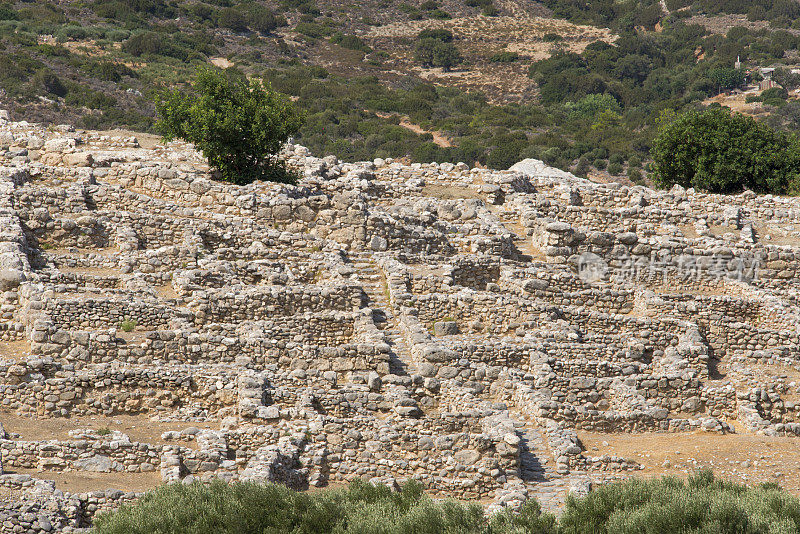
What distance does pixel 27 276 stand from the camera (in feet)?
68.1

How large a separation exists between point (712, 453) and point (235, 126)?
16.7 metres

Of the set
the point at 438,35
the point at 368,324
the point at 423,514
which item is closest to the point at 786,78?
the point at 438,35

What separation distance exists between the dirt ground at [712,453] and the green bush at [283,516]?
460 cm

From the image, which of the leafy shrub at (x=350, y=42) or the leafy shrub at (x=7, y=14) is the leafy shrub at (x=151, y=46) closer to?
the leafy shrub at (x=7, y=14)

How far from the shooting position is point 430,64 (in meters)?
95.3

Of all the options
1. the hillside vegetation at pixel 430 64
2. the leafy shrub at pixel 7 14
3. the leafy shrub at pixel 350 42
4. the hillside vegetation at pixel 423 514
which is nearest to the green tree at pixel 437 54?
the hillside vegetation at pixel 430 64

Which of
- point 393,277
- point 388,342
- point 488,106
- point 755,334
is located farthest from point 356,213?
point 488,106

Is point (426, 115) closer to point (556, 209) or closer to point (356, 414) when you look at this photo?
point (556, 209)

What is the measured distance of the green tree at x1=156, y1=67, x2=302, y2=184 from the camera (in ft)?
94.7

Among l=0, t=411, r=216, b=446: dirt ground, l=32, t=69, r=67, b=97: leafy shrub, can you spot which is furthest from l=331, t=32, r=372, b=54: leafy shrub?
l=0, t=411, r=216, b=446: dirt ground

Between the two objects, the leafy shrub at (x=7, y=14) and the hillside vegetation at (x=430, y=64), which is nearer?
the hillside vegetation at (x=430, y=64)

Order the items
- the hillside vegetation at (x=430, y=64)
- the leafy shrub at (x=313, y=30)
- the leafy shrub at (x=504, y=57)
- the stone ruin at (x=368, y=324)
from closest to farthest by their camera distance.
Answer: the stone ruin at (x=368, y=324) < the hillside vegetation at (x=430, y=64) < the leafy shrub at (x=313, y=30) < the leafy shrub at (x=504, y=57)

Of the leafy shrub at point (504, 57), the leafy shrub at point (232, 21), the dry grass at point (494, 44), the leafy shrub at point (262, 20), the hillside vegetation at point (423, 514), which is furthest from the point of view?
the leafy shrub at point (504, 57)

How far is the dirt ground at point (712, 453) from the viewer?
1769cm
